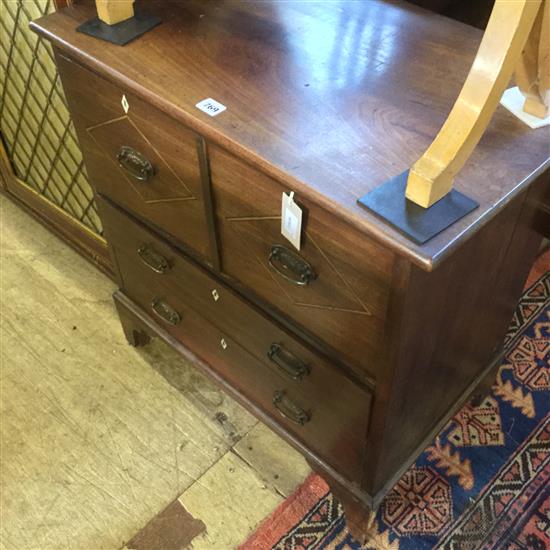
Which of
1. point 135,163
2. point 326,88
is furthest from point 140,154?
point 326,88

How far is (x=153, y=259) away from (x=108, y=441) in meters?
0.48

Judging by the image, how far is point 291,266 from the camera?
886 mm

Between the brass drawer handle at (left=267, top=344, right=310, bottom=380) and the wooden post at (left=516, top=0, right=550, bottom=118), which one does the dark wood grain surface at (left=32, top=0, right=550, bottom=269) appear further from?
the brass drawer handle at (left=267, top=344, right=310, bottom=380)

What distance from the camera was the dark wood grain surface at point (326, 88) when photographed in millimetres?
748

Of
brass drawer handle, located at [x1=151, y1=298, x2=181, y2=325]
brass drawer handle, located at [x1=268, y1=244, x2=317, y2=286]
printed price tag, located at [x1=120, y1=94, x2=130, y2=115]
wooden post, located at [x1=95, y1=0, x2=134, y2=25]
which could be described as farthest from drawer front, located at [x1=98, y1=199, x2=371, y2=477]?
wooden post, located at [x1=95, y1=0, x2=134, y2=25]

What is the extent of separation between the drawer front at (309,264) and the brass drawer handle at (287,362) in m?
0.09

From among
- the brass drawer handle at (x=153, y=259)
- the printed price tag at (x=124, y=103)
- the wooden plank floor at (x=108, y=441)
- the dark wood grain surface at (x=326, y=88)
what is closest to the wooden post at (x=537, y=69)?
the dark wood grain surface at (x=326, y=88)

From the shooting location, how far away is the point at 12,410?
148 centimetres

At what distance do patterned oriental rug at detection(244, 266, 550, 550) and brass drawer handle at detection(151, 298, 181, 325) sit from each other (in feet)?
1.47

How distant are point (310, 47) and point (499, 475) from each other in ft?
3.15

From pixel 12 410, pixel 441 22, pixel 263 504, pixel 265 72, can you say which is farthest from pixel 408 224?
pixel 12 410

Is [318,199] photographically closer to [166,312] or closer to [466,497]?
[166,312]

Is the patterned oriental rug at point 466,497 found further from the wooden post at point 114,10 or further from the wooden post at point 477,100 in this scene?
the wooden post at point 114,10

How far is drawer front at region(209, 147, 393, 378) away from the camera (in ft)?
2.57
